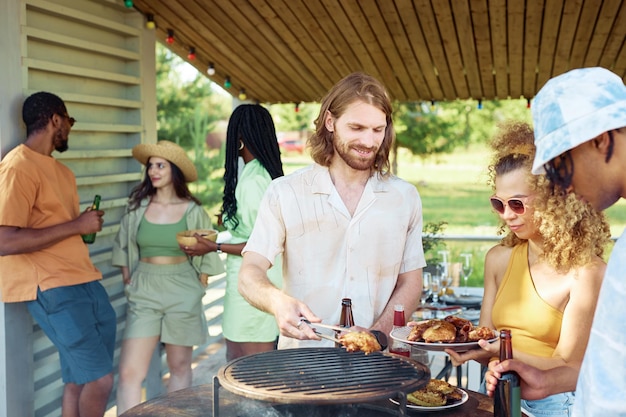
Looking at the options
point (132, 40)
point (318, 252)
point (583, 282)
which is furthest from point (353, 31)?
point (583, 282)

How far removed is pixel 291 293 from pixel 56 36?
8.67 ft

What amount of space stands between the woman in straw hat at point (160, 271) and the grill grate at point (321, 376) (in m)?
2.46

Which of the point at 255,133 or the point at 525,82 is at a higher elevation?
the point at 525,82

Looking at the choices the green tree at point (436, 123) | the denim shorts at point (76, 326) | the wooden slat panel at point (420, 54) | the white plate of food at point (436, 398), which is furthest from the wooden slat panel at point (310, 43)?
the green tree at point (436, 123)

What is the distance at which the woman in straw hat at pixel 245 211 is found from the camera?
4660mm

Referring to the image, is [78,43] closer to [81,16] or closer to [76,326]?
[81,16]

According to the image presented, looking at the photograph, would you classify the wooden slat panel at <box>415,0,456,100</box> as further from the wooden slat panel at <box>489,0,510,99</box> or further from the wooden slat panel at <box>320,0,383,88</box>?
the wooden slat panel at <box>320,0,383,88</box>

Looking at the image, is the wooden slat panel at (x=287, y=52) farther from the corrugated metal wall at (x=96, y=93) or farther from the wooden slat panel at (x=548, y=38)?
the wooden slat panel at (x=548, y=38)

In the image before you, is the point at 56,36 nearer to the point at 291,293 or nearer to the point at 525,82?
the point at 291,293

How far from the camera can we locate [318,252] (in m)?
3.14

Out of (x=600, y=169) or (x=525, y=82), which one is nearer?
(x=600, y=169)

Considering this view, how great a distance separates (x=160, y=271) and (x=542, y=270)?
290 cm

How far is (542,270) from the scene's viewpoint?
2826mm

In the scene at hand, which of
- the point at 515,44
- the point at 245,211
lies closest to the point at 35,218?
the point at 245,211
